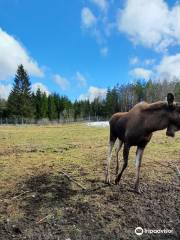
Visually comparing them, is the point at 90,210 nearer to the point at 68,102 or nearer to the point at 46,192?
the point at 46,192

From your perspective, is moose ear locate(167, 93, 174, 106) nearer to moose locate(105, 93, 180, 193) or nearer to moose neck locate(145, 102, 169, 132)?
moose locate(105, 93, 180, 193)

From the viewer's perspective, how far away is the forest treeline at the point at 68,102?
6488 cm

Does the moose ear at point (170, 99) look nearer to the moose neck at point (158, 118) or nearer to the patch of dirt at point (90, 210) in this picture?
the moose neck at point (158, 118)

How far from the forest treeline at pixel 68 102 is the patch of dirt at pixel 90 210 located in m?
56.1

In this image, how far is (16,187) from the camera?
687 cm

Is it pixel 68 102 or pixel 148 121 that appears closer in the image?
pixel 148 121

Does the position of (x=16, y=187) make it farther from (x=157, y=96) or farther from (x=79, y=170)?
(x=157, y=96)

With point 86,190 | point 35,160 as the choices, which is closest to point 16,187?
point 86,190

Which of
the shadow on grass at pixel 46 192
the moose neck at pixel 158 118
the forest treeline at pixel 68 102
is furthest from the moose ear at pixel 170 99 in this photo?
the forest treeline at pixel 68 102

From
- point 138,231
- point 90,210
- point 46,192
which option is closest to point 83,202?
point 90,210

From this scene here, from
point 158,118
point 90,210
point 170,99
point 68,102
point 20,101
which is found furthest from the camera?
point 68,102

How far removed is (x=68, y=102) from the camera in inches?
3772

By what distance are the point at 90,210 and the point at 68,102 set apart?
297 feet

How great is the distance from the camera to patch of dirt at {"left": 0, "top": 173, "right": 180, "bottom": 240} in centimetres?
504
